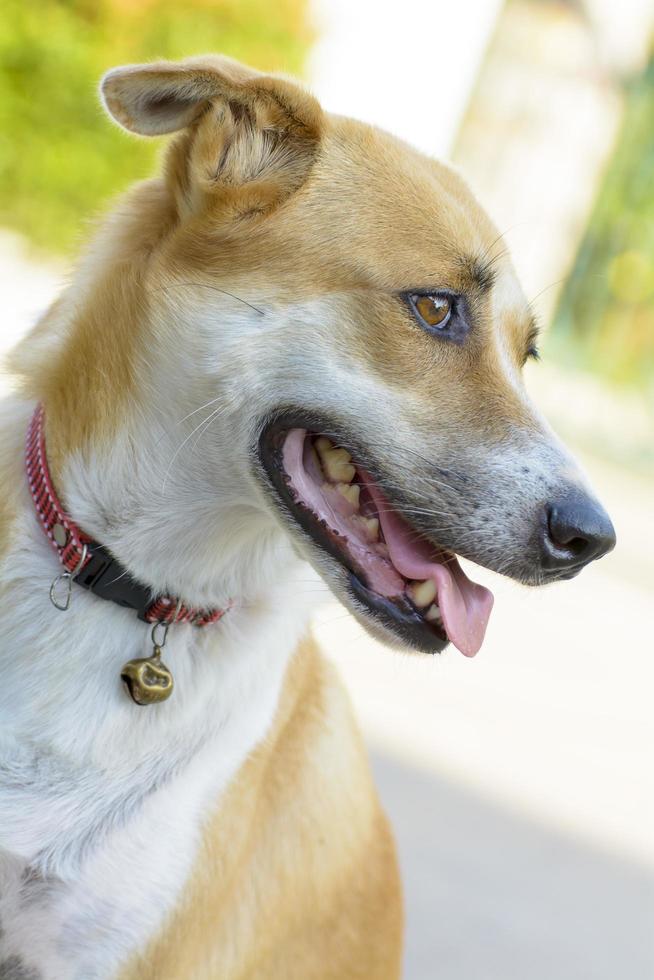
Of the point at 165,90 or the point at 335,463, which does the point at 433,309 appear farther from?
the point at 165,90

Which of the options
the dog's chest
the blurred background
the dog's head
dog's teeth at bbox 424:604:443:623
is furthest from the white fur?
the blurred background

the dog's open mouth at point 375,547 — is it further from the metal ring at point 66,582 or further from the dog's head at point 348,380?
the metal ring at point 66,582

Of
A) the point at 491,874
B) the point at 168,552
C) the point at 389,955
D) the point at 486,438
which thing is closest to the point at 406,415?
the point at 486,438

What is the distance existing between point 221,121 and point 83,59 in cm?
874

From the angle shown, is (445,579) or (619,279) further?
(619,279)

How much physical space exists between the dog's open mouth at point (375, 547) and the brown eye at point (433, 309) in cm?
29

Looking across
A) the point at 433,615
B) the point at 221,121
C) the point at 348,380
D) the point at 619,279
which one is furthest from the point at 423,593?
the point at 619,279

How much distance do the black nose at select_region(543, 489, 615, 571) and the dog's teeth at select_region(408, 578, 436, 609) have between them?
208 mm

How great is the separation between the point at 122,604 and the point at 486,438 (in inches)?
28.9

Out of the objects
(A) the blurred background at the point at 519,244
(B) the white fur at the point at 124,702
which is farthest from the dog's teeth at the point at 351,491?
(A) the blurred background at the point at 519,244

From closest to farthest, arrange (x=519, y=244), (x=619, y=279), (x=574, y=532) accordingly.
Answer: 1. (x=574, y=532)
2. (x=519, y=244)
3. (x=619, y=279)

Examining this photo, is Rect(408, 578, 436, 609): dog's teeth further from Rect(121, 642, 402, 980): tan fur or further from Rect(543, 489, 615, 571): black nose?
Rect(121, 642, 402, 980): tan fur

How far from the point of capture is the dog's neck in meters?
2.20

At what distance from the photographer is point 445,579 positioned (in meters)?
2.31
